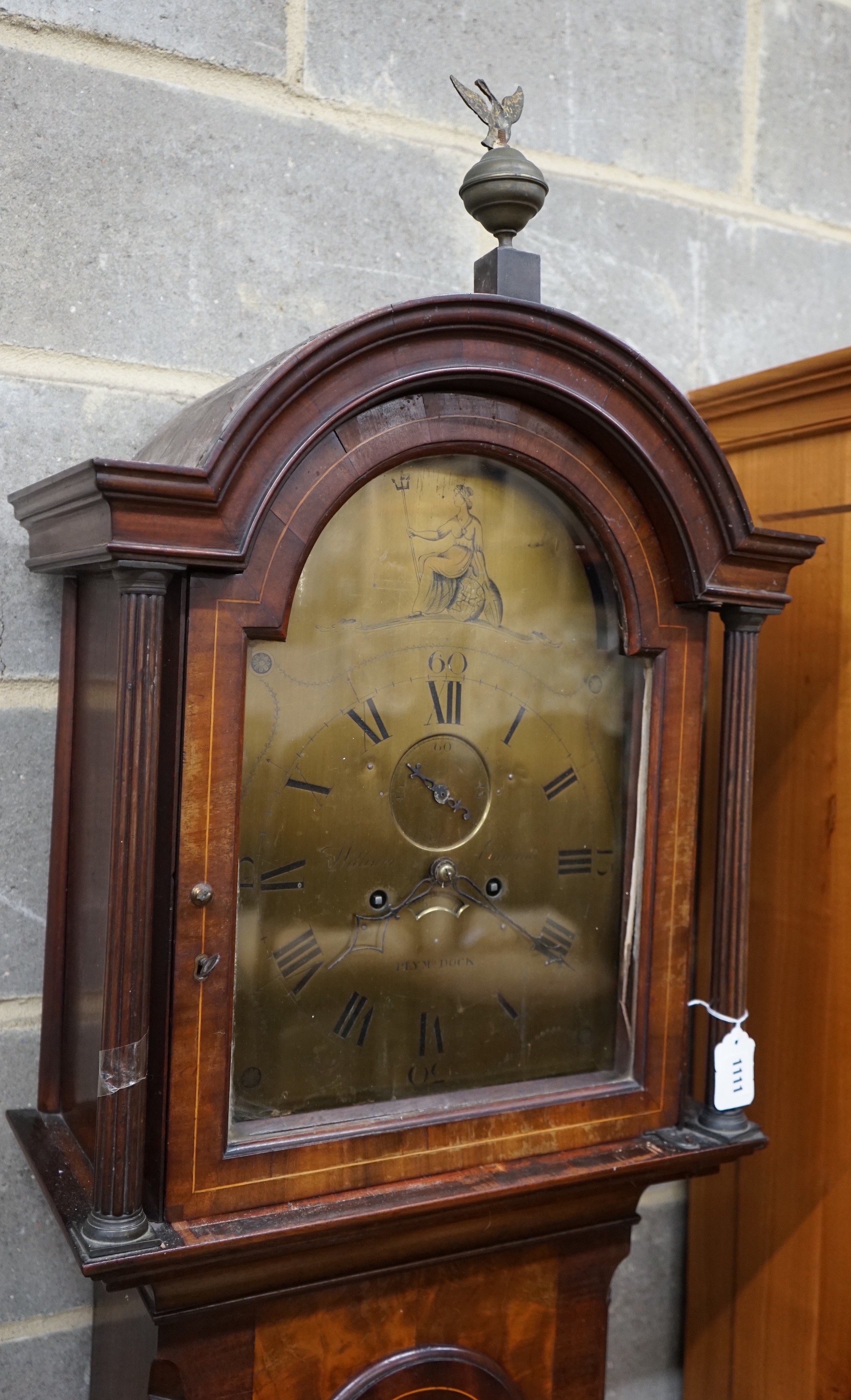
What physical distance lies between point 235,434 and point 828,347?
1.07 m

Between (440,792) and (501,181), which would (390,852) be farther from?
(501,181)

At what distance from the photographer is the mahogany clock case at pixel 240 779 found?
2.73 ft

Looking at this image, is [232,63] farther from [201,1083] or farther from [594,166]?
[201,1083]

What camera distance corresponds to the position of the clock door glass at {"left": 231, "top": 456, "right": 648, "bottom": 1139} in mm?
914

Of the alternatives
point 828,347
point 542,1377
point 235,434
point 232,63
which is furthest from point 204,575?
point 828,347

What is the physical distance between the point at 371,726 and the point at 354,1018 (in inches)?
9.1

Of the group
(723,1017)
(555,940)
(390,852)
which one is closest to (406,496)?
(390,852)

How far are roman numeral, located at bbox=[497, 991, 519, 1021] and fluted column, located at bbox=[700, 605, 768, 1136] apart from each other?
0.19 meters

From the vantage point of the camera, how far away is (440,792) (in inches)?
38.5

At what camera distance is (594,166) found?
4.66 ft

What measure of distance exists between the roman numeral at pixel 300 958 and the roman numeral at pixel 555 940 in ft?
0.69

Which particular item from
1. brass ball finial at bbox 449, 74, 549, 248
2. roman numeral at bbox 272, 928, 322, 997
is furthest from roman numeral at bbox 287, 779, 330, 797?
brass ball finial at bbox 449, 74, 549, 248

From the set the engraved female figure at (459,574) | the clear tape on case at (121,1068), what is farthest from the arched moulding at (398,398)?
the clear tape on case at (121,1068)

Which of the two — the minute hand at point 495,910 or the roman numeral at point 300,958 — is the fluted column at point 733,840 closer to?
the minute hand at point 495,910
